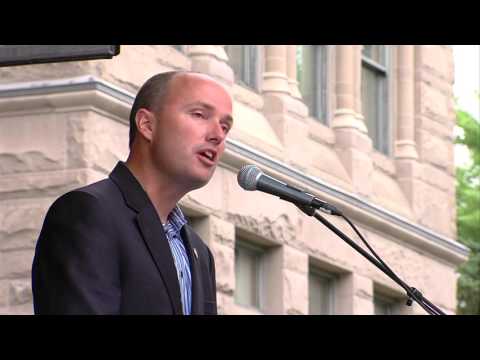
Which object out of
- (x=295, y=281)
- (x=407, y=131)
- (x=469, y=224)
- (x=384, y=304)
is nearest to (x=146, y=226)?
(x=295, y=281)

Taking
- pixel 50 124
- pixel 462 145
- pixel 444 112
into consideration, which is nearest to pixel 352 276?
pixel 444 112

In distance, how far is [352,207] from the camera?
59.1 feet

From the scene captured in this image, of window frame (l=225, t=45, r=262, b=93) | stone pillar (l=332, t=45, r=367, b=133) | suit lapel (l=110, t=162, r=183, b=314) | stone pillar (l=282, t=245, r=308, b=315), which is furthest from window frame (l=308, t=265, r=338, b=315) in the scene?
suit lapel (l=110, t=162, r=183, b=314)

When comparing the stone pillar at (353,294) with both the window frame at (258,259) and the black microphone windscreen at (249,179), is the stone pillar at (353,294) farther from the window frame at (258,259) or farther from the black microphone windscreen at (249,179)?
the black microphone windscreen at (249,179)

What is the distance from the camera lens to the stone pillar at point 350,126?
18.6 metres

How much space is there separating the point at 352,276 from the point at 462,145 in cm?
1695

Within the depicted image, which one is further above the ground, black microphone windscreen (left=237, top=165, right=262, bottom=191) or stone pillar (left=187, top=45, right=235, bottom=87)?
stone pillar (left=187, top=45, right=235, bottom=87)

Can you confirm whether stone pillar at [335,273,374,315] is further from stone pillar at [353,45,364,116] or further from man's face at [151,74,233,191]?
man's face at [151,74,233,191]

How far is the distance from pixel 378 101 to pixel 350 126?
4.73 feet

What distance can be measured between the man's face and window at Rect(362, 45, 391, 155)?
43.5 feet

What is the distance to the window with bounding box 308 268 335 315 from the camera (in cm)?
1781

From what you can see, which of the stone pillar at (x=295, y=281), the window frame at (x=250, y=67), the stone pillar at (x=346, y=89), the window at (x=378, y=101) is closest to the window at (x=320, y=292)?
the stone pillar at (x=295, y=281)

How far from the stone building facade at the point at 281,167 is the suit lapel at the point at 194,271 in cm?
657
